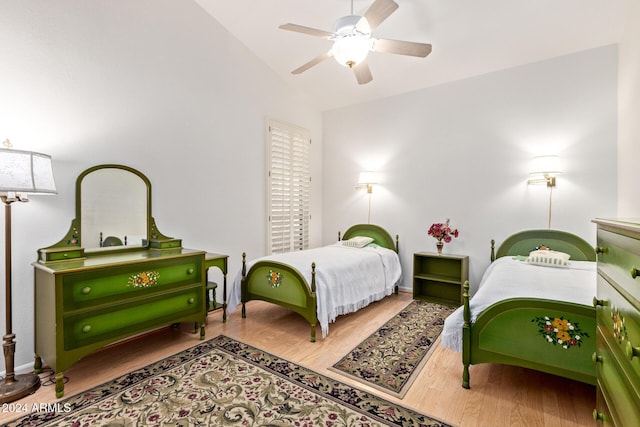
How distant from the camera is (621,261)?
3.58 feet

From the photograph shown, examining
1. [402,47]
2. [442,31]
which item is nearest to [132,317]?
[402,47]

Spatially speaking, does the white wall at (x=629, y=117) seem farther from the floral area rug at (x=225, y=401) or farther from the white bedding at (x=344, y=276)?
the floral area rug at (x=225, y=401)

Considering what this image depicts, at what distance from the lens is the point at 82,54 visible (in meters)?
2.81

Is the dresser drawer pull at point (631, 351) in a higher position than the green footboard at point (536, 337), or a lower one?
higher

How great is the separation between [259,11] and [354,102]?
87.0 inches

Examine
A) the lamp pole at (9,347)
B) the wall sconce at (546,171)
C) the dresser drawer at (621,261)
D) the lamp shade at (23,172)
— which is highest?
the wall sconce at (546,171)

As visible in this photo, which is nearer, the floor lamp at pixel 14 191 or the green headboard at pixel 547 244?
the floor lamp at pixel 14 191

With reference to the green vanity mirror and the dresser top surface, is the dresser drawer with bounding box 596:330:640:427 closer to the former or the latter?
the dresser top surface

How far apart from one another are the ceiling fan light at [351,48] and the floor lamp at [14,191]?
2386 millimetres

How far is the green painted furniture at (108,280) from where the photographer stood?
2238mm

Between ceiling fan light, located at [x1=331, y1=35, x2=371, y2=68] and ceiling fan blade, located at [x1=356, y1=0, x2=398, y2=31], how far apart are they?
94 mm

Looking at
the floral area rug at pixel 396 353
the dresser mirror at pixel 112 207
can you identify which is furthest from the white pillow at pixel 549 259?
the dresser mirror at pixel 112 207

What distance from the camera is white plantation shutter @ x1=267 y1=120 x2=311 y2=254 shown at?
15.6ft

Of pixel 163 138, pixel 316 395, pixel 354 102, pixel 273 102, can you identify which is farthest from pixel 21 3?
pixel 354 102
